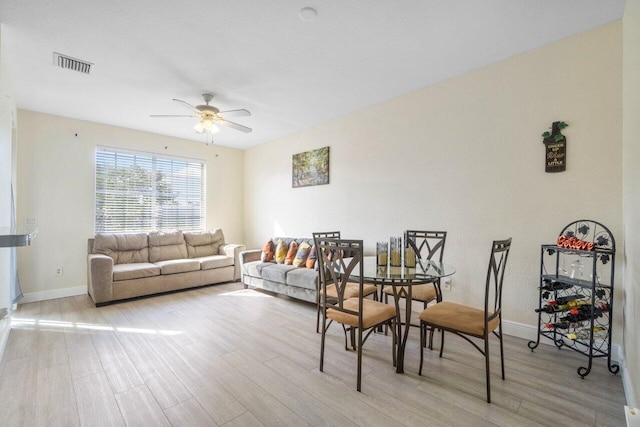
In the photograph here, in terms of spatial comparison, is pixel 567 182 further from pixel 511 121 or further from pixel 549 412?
pixel 549 412

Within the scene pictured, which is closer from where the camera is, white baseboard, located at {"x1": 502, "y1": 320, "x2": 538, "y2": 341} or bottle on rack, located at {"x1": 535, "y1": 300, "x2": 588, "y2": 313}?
bottle on rack, located at {"x1": 535, "y1": 300, "x2": 588, "y2": 313}

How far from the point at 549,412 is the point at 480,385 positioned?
0.39 meters

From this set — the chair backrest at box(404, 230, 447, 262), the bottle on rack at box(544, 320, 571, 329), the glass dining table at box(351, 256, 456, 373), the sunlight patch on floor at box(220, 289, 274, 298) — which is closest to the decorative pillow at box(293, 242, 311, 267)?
the sunlight patch on floor at box(220, 289, 274, 298)

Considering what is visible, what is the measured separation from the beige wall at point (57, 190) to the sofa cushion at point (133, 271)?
86 centimetres

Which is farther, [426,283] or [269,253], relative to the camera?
[269,253]

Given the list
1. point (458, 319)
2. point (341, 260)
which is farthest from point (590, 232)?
point (341, 260)

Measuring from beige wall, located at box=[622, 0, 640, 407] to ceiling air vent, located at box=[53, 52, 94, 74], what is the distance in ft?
14.7

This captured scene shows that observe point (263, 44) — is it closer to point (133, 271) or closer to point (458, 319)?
point (458, 319)

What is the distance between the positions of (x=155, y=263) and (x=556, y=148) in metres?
5.50

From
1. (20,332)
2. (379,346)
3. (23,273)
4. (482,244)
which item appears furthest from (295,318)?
(23,273)

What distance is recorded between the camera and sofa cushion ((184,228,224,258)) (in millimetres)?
5379

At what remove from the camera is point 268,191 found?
19.4ft

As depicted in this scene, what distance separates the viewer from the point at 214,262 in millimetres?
5012

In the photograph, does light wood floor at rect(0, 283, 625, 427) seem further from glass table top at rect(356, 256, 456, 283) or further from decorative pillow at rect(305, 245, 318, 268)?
decorative pillow at rect(305, 245, 318, 268)
